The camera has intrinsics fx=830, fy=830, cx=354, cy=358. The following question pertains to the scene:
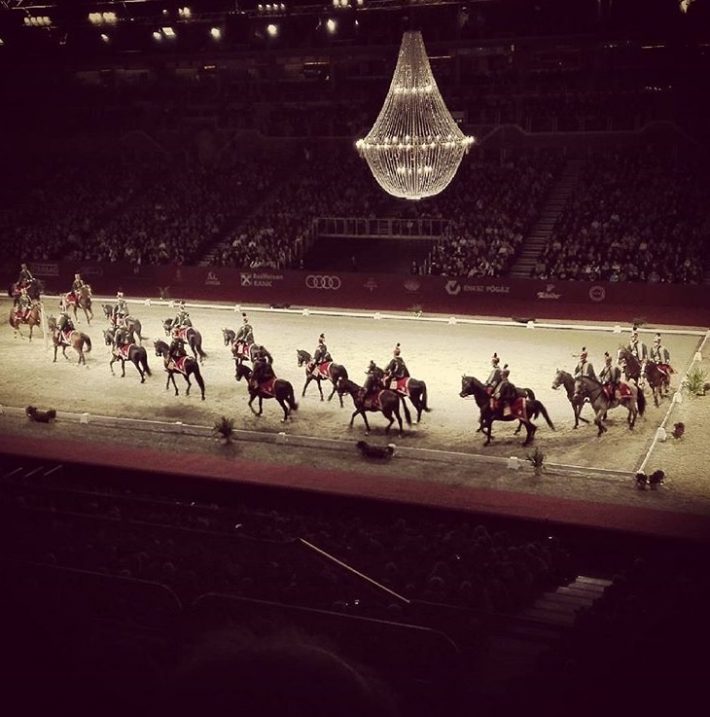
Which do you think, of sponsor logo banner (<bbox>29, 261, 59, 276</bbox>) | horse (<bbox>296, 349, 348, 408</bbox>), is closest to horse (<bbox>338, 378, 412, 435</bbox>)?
horse (<bbox>296, 349, 348, 408</bbox>)

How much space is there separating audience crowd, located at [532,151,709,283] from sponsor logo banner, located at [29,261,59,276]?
2111 centimetres

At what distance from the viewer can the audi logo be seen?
32.8 metres

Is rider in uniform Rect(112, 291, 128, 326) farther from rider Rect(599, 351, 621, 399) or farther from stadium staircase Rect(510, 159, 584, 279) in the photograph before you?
stadium staircase Rect(510, 159, 584, 279)

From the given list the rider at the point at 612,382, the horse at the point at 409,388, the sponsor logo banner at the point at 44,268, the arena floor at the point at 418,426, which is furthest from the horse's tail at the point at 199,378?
the sponsor logo banner at the point at 44,268

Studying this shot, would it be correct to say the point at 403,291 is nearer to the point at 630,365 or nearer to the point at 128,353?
the point at 128,353

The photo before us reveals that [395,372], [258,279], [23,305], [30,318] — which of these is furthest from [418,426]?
[258,279]

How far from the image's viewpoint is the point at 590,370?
59.8 ft

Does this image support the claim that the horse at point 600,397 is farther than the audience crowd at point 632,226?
No

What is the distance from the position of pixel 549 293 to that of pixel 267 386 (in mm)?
14800

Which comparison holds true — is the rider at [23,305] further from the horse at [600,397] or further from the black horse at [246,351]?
the horse at [600,397]

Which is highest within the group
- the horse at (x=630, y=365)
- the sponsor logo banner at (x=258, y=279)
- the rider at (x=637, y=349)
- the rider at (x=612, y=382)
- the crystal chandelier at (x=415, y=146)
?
the crystal chandelier at (x=415, y=146)

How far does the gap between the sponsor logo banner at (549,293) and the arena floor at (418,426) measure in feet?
6.73

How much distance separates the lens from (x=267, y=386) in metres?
18.9

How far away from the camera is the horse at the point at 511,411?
1694 centimetres
